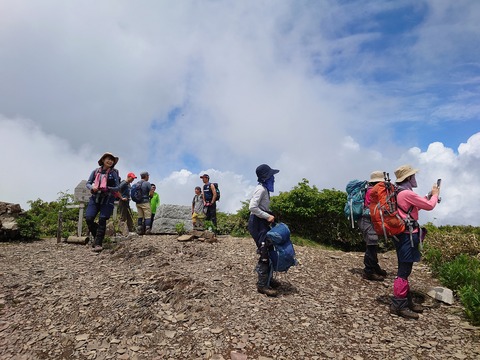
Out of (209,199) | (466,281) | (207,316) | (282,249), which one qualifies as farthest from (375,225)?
(209,199)

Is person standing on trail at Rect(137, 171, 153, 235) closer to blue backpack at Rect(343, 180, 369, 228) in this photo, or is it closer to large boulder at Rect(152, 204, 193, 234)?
large boulder at Rect(152, 204, 193, 234)

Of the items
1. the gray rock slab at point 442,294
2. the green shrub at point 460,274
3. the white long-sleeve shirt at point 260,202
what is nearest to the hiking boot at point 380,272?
the gray rock slab at point 442,294

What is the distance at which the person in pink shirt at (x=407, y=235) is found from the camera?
522cm

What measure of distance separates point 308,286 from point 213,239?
13.6ft

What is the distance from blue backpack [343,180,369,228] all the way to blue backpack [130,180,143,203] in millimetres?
7291

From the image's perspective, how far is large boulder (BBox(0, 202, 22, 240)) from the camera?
36.0ft

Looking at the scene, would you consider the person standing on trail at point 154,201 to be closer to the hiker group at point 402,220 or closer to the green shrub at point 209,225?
the green shrub at point 209,225

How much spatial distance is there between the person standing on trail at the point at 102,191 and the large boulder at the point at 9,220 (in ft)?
12.2

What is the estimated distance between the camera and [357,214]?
7.02 metres

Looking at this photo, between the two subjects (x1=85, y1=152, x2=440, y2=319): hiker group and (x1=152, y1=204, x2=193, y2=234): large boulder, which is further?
(x1=152, y1=204, x2=193, y2=234): large boulder

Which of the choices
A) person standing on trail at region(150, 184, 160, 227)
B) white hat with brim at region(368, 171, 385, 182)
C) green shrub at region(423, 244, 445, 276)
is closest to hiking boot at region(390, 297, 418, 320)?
white hat with brim at region(368, 171, 385, 182)

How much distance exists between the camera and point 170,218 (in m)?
12.7

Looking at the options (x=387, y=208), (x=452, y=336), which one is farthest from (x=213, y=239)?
(x=452, y=336)

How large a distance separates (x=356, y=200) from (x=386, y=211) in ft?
5.29
